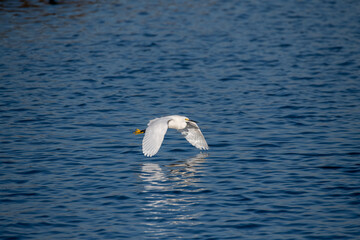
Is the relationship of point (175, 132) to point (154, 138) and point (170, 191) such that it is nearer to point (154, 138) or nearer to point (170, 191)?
point (154, 138)

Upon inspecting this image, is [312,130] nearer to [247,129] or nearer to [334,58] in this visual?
[247,129]

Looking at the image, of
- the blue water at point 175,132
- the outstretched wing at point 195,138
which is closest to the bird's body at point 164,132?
the outstretched wing at point 195,138

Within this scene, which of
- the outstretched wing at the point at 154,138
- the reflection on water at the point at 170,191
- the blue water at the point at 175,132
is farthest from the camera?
the outstretched wing at the point at 154,138

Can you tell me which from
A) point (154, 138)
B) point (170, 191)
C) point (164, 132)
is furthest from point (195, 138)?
point (170, 191)

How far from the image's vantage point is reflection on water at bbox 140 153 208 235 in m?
9.50

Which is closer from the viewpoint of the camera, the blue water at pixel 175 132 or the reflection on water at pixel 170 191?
the reflection on water at pixel 170 191

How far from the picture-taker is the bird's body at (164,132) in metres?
11.3

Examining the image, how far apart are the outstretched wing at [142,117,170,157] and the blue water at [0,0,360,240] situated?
54 cm

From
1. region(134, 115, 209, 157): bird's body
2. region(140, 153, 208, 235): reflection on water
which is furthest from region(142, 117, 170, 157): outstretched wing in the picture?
region(140, 153, 208, 235): reflection on water

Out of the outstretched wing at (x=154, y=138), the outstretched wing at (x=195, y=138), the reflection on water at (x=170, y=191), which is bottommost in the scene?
the reflection on water at (x=170, y=191)

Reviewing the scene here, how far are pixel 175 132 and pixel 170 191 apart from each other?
14.0ft

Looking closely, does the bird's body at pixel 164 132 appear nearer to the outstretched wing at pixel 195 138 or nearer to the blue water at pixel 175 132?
the outstretched wing at pixel 195 138

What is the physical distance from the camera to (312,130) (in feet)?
46.2

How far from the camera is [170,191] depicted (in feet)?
34.8
